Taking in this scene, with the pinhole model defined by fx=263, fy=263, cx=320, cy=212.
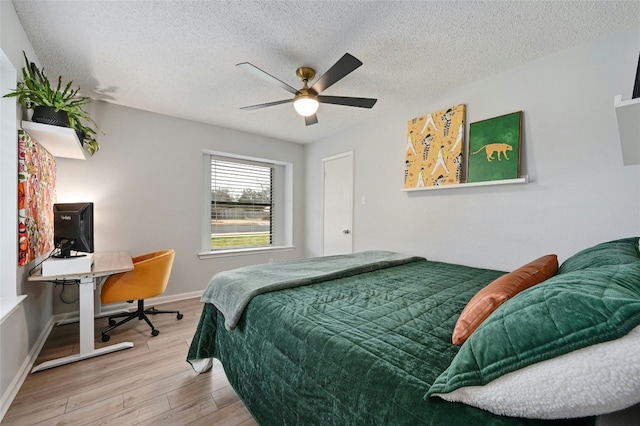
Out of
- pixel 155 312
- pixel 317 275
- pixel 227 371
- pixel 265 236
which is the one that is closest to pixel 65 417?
pixel 227 371

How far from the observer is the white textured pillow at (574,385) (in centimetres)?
51

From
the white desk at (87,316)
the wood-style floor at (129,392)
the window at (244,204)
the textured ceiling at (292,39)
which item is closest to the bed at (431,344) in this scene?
the wood-style floor at (129,392)

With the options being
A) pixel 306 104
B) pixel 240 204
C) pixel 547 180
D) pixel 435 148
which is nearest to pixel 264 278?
pixel 306 104

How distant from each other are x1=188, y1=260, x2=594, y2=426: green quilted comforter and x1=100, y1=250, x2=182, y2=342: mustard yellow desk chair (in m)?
1.06

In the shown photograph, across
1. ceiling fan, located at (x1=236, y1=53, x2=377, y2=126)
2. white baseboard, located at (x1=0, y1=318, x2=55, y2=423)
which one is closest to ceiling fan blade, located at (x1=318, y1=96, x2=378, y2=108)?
ceiling fan, located at (x1=236, y1=53, x2=377, y2=126)

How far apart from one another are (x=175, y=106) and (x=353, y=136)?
242 cm

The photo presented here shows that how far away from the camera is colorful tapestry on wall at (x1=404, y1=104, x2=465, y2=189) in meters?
2.76

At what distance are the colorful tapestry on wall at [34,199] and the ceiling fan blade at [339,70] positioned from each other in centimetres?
218

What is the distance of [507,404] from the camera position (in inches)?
24.5

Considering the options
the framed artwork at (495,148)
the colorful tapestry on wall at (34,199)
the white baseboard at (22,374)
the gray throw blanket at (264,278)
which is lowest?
the white baseboard at (22,374)

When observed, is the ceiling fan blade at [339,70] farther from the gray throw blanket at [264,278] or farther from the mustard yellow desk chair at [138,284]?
the mustard yellow desk chair at [138,284]

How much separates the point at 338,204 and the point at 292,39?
2596mm

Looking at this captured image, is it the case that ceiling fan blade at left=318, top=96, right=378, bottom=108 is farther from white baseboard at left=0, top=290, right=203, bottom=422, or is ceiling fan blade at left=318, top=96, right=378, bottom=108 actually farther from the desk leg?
white baseboard at left=0, top=290, right=203, bottom=422

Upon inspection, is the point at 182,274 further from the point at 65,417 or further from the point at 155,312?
the point at 65,417
